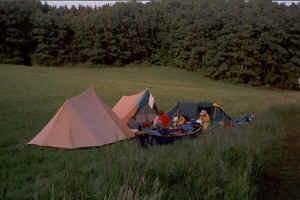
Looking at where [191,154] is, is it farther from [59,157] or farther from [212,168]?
[59,157]

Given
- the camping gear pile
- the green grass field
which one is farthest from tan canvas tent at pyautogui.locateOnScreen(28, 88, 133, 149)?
the green grass field

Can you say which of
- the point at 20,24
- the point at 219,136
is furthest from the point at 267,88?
the point at 219,136

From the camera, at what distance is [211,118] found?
11.6 meters

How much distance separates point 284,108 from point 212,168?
11494 millimetres

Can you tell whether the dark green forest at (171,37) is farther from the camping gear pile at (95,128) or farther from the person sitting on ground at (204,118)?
the camping gear pile at (95,128)

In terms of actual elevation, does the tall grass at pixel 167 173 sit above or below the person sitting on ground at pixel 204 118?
above

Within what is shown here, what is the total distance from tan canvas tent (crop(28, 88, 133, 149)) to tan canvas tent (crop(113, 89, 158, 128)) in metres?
1.94

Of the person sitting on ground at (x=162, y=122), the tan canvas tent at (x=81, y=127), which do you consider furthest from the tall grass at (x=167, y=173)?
the person sitting on ground at (x=162, y=122)

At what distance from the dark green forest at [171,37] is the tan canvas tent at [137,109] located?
22.4 m

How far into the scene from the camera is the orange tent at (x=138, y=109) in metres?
11.2

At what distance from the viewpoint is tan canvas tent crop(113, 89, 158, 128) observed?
11195 mm

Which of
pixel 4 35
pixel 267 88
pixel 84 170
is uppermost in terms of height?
pixel 4 35

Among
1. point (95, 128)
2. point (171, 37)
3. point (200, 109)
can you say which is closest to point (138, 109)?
point (200, 109)

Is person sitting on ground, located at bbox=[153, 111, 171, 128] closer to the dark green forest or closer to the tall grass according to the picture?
the tall grass
